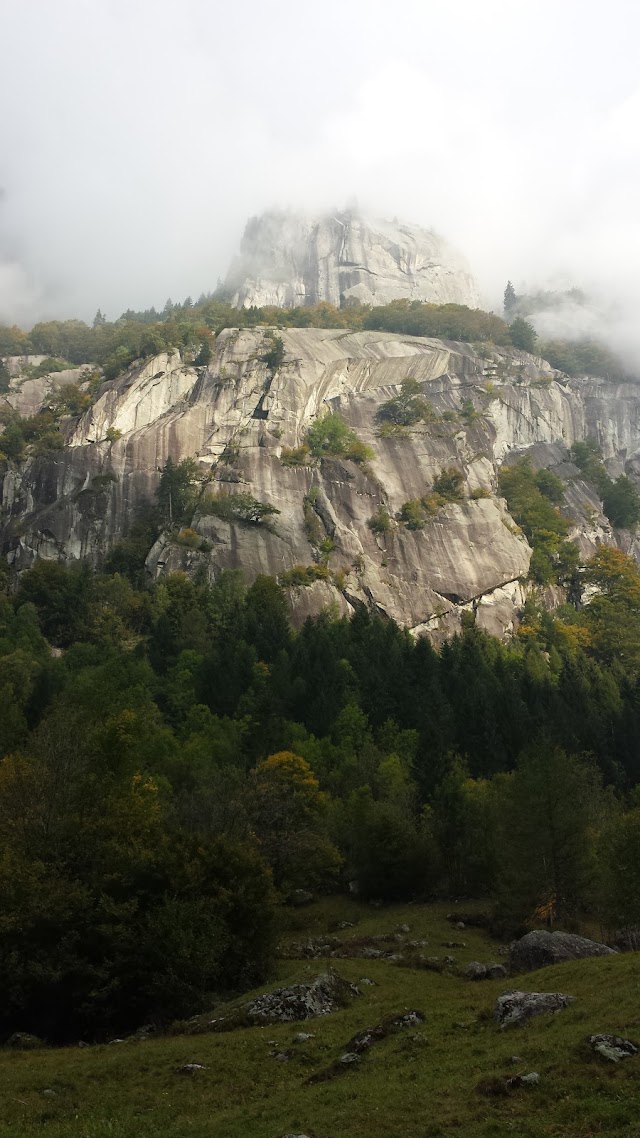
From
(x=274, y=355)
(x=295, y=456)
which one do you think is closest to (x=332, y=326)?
(x=274, y=355)

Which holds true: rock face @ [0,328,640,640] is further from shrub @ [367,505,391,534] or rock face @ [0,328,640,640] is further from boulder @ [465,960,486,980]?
boulder @ [465,960,486,980]

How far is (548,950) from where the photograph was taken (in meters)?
28.8

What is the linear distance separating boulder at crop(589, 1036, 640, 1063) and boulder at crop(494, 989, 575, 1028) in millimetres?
3644

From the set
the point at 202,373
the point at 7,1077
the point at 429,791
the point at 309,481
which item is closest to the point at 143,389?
the point at 202,373

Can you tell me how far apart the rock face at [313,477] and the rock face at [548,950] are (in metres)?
72.5

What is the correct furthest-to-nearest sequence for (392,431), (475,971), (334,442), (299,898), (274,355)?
1. (274,355)
2. (392,431)
3. (334,442)
4. (299,898)
5. (475,971)

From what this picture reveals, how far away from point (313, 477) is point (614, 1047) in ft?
347

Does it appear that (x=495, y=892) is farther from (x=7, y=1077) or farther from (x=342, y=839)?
(x=7, y=1077)

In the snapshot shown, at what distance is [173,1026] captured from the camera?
1010 inches

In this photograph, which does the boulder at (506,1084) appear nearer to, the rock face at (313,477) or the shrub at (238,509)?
the rock face at (313,477)

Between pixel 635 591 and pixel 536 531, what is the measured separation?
17600mm

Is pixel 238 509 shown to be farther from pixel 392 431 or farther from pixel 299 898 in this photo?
pixel 299 898

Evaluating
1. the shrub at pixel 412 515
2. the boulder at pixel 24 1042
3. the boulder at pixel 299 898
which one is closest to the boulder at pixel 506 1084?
the boulder at pixel 24 1042

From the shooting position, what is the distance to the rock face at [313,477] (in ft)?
356
